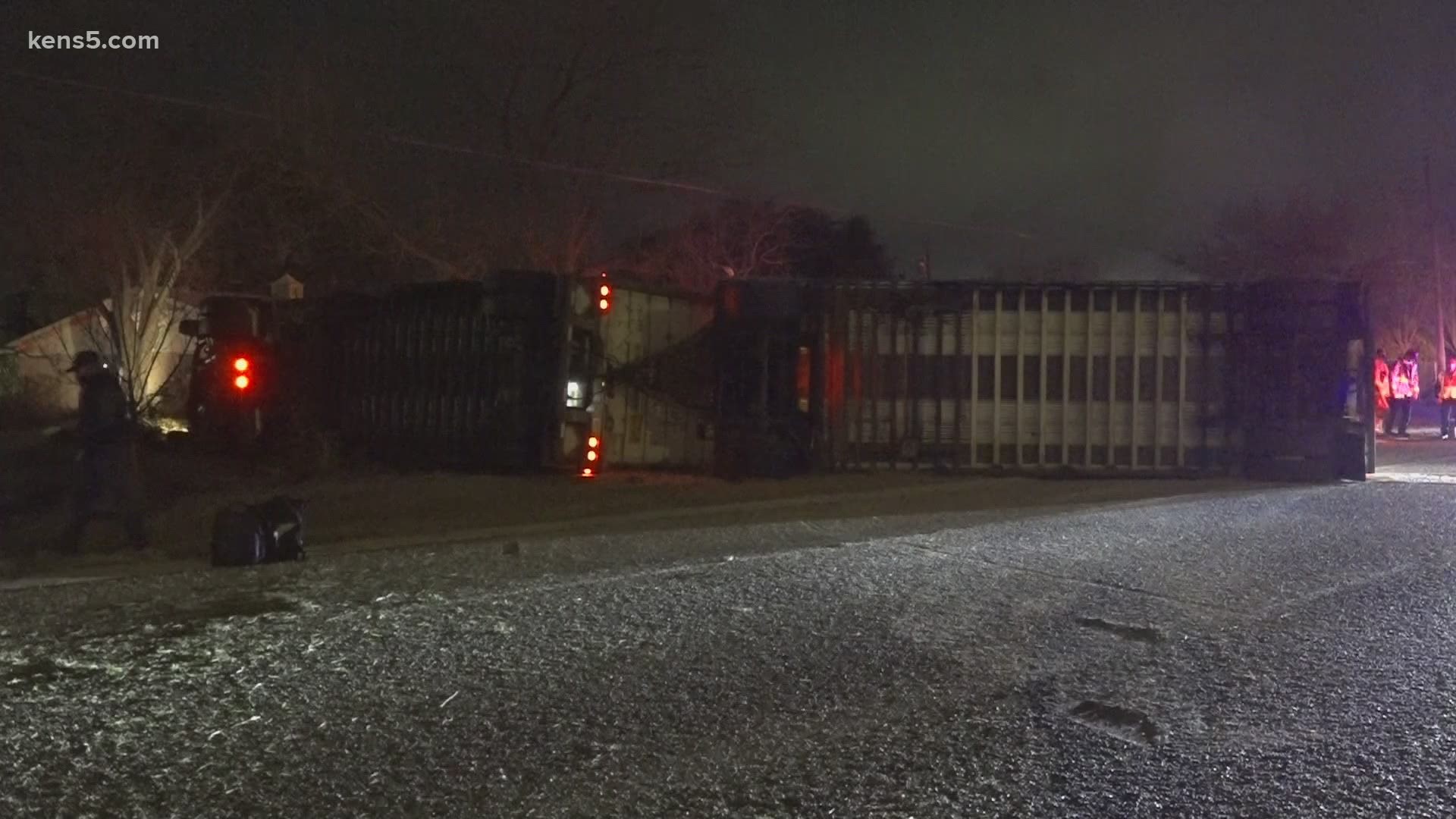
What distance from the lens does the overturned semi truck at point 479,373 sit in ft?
52.4

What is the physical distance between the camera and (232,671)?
6.59 metres

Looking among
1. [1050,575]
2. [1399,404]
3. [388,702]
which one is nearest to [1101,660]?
[1050,575]

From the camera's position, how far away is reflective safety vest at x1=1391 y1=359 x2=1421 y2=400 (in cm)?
2516

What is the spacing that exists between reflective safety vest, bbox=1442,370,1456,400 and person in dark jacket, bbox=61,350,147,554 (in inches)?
894

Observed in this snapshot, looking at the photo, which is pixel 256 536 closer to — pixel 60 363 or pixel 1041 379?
pixel 1041 379

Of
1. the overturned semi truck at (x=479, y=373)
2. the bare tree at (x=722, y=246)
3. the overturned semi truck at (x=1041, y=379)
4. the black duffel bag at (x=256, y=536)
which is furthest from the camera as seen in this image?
the bare tree at (x=722, y=246)

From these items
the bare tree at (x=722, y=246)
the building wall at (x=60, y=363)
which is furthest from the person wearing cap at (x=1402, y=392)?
the building wall at (x=60, y=363)

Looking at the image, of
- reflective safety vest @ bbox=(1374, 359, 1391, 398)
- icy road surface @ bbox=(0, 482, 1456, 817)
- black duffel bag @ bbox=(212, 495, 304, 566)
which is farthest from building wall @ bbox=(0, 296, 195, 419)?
reflective safety vest @ bbox=(1374, 359, 1391, 398)

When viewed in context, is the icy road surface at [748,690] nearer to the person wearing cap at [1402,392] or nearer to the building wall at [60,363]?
the person wearing cap at [1402,392]

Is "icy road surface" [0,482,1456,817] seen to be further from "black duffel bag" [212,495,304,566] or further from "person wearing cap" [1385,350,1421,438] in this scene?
"person wearing cap" [1385,350,1421,438]

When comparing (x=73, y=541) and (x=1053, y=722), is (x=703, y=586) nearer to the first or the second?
(x=1053, y=722)

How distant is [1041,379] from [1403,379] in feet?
40.2

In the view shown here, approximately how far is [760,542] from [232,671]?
5326 mm

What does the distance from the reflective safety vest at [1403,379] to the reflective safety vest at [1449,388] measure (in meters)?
0.53
